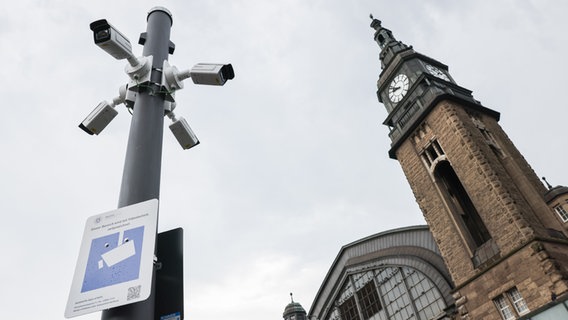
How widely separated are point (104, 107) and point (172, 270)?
2.23 m

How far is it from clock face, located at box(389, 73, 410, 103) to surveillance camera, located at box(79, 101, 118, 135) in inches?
1322

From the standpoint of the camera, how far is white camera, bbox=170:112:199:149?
463 cm

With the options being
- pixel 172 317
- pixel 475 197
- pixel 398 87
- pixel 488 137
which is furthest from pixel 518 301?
pixel 172 317

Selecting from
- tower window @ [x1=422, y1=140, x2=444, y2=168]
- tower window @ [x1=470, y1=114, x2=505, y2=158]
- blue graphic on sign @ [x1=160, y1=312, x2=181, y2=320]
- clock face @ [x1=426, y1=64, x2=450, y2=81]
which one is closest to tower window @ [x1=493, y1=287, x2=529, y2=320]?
tower window @ [x1=422, y1=140, x2=444, y2=168]

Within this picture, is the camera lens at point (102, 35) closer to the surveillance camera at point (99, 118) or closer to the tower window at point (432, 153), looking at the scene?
the surveillance camera at point (99, 118)

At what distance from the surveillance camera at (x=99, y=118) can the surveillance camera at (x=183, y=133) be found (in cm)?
70

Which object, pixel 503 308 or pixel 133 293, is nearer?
pixel 133 293

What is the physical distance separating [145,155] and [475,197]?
84.1ft

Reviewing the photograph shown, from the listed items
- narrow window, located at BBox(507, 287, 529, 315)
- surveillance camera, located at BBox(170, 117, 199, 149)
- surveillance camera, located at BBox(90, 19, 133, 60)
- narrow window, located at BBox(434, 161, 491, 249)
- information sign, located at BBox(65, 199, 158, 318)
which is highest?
narrow window, located at BBox(434, 161, 491, 249)

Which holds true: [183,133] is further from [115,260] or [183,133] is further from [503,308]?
[503,308]

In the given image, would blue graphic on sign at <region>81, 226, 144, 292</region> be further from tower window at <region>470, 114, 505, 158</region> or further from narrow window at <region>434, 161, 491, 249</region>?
tower window at <region>470, 114, 505, 158</region>

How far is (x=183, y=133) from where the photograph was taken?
4738 mm

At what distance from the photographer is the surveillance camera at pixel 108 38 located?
12.5ft

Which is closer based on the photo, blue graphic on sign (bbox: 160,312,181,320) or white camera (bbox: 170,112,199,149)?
blue graphic on sign (bbox: 160,312,181,320)
